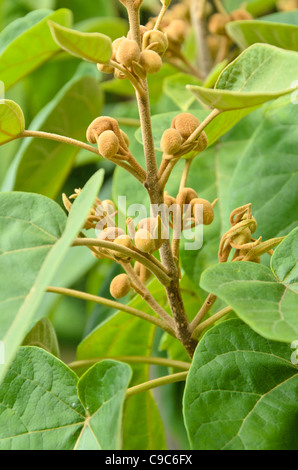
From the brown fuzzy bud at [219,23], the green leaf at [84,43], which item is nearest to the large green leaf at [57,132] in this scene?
the brown fuzzy bud at [219,23]

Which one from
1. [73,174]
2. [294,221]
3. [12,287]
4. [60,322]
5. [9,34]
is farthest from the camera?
[60,322]

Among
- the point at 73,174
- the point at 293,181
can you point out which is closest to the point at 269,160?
the point at 293,181

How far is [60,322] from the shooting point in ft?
5.24

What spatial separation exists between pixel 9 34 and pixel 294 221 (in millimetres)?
436

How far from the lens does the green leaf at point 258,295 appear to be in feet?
1.21

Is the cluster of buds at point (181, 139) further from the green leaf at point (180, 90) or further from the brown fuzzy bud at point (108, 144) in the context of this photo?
the green leaf at point (180, 90)

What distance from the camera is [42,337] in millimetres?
613

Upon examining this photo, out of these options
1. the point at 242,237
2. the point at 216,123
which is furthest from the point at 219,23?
the point at 242,237

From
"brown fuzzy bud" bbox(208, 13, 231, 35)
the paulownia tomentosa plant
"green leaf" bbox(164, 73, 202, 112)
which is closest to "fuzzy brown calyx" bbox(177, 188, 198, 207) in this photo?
the paulownia tomentosa plant

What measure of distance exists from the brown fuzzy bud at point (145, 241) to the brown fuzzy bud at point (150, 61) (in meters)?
0.13

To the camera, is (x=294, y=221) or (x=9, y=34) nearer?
(x=294, y=221)

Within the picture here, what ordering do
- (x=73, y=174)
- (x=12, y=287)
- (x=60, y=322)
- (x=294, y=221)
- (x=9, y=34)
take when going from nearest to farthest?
(x=12, y=287) → (x=294, y=221) → (x=9, y=34) → (x=73, y=174) → (x=60, y=322)
